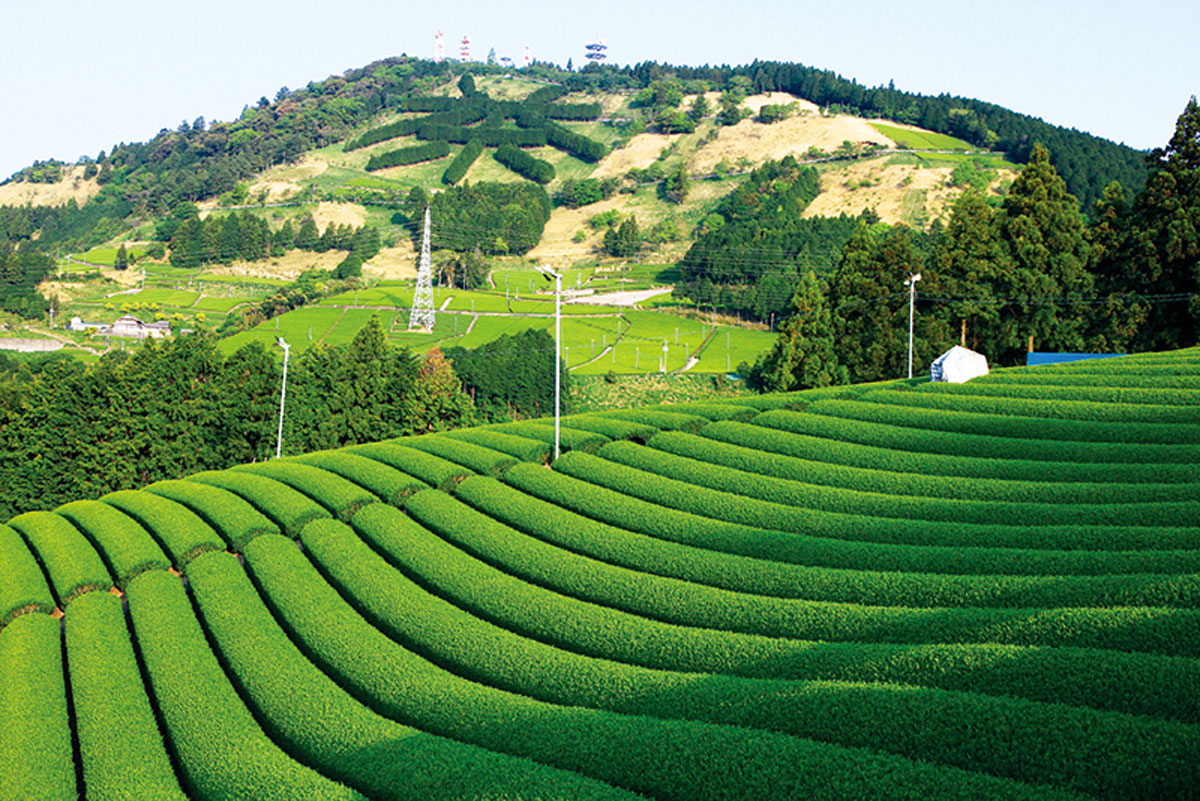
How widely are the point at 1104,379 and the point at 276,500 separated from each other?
27.4 meters

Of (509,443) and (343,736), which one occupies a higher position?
(509,443)

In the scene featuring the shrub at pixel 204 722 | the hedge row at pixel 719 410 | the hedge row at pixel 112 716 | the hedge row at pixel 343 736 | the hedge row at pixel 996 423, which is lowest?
the hedge row at pixel 112 716

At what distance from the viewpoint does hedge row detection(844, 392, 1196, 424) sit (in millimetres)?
23906

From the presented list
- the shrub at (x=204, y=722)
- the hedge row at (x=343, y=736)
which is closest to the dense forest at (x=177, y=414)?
the shrub at (x=204, y=722)

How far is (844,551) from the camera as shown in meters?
18.5

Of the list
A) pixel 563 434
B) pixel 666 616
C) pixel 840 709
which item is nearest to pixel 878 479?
pixel 666 616

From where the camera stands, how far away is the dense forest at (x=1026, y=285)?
130 ft

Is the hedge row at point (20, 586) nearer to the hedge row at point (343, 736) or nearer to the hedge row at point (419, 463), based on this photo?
the hedge row at point (343, 736)

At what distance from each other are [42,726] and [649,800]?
484 inches

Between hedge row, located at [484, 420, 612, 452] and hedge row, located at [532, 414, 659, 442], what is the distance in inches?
12.7

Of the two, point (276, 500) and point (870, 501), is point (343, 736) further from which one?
point (276, 500)

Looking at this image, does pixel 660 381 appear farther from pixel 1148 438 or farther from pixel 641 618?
pixel 641 618

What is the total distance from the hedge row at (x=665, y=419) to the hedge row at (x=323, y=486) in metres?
10.3

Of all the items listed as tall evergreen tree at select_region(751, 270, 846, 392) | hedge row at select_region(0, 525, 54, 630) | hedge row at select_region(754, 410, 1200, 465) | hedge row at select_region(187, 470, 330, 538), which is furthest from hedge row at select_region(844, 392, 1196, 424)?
hedge row at select_region(0, 525, 54, 630)
